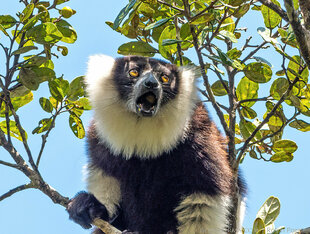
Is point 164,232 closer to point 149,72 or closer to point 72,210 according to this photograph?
point 72,210

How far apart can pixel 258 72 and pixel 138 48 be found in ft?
4.07

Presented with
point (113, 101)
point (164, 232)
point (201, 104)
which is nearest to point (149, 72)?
point (113, 101)

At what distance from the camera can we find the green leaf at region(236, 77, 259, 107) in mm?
4859

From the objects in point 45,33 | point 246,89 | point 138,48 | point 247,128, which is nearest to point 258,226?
point 247,128

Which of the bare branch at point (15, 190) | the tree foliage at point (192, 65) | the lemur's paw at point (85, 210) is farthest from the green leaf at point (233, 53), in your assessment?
the bare branch at point (15, 190)

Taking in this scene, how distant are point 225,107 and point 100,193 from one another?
163cm

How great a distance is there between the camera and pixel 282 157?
4.85 meters

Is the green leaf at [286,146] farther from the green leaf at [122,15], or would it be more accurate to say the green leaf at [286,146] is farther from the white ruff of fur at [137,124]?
the green leaf at [122,15]

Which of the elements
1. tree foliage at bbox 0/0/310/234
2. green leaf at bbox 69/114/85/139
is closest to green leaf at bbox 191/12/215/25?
tree foliage at bbox 0/0/310/234

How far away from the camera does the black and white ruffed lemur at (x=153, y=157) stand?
4527mm

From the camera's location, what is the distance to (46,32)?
4.45m

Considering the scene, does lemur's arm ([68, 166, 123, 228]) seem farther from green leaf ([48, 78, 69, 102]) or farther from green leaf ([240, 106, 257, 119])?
green leaf ([240, 106, 257, 119])

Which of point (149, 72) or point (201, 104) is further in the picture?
point (201, 104)

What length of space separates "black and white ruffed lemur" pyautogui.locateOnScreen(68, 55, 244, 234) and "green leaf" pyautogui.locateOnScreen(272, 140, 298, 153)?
1.82 ft
